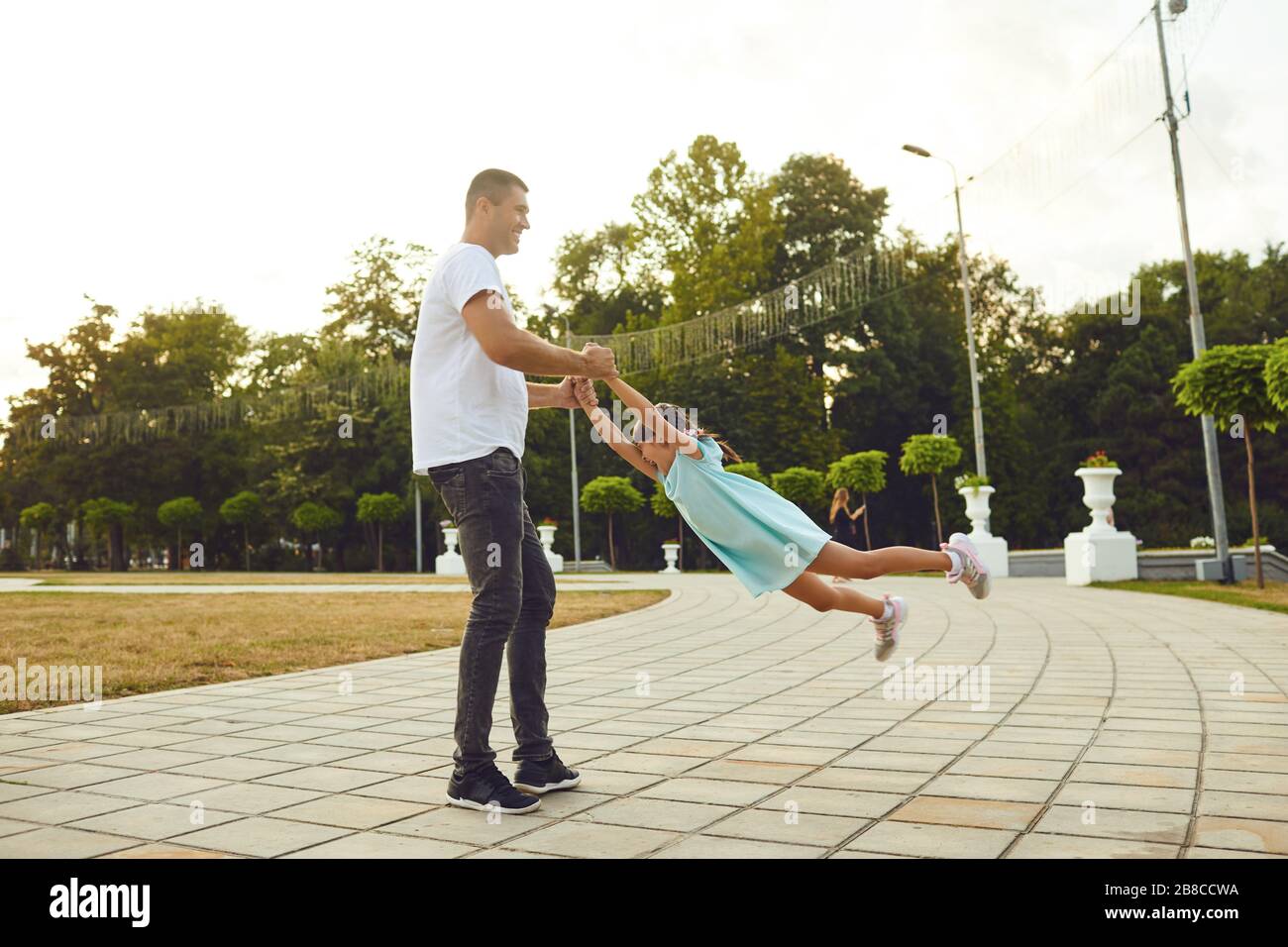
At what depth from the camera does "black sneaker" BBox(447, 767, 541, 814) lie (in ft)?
10.7

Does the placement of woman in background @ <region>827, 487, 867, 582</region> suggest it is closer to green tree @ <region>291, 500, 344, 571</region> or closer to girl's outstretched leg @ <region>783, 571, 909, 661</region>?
girl's outstretched leg @ <region>783, 571, 909, 661</region>

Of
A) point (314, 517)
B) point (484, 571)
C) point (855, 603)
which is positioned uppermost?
point (314, 517)

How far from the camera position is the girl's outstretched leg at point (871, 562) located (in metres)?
4.20

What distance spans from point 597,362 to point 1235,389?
13.1 meters

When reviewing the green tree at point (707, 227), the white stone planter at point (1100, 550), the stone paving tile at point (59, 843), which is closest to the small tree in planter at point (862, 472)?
the white stone planter at point (1100, 550)

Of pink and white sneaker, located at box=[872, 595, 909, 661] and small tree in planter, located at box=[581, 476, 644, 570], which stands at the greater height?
small tree in planter, located at box=[581, 476, 644, 570]

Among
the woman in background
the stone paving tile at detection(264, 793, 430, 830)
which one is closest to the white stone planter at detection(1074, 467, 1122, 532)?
the woman in background

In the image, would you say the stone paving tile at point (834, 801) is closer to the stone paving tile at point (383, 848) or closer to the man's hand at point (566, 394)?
the stone paving tile at point (383, 848)

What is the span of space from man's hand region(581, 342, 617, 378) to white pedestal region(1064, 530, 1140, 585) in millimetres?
15466

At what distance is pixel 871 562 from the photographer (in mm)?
4363

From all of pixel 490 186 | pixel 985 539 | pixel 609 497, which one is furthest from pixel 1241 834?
pixel 609 497

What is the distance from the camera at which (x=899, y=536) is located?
129 feet

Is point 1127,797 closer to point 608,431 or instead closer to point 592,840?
point 592,840

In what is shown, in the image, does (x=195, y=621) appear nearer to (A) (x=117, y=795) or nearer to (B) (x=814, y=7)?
(A) (x=117, y=795)
